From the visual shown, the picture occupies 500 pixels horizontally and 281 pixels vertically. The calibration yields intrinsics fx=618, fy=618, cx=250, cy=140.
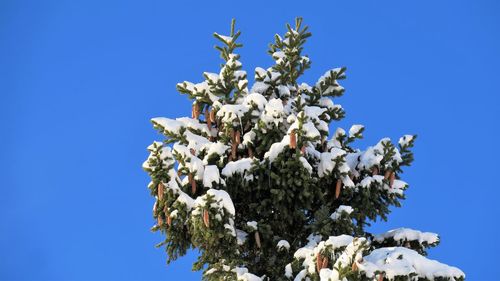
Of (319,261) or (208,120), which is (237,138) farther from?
(319,261)

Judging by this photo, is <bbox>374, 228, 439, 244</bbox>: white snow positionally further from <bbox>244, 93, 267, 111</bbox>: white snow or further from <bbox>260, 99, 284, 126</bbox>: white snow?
<bbox>244, 93, 267, 111</bbox>: white snow

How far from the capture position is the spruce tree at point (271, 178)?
10.8 metres

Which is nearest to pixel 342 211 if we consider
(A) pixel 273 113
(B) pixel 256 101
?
(A) pixel 273 113

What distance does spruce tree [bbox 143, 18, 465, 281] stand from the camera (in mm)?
10820

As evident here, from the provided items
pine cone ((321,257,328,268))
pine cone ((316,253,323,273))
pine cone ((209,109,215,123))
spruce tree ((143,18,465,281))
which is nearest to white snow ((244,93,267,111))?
spruce tree ((143,18,465,281))

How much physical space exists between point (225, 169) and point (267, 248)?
6.05ft

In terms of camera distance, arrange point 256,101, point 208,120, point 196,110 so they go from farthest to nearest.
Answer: point 196,110
point 208,120
point 256,101

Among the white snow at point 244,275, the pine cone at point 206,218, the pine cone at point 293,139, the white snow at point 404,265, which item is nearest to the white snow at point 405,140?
the pine cone at point 293,139

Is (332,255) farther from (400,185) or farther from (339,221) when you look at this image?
(400,185)

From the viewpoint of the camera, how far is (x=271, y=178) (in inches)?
456

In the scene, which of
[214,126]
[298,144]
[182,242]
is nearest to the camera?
[298,144]

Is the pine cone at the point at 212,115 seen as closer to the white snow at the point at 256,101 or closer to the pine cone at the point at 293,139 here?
the white snow at the point at 256,101

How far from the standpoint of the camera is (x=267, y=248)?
39.8 ft

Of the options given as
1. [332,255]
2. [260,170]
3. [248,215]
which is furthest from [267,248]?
[332,255]
